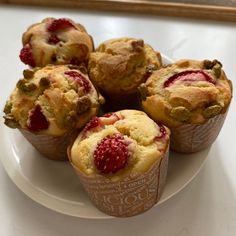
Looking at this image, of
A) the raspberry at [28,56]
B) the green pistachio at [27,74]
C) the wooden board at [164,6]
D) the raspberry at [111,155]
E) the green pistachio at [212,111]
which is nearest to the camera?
the raspberry at [111,155]

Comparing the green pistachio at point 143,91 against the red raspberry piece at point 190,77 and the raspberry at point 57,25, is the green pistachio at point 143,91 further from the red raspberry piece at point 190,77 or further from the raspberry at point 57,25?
the raspberry at point 57,25

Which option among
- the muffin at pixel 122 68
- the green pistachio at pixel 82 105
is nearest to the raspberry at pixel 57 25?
the muffin at pixel 122 68

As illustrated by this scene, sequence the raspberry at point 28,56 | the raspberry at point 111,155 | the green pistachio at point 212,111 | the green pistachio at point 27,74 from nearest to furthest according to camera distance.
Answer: the raspberry at point 111,155 → the green pistachio at point 212,111 → the green pistachio at point 27,74 → the raspberry at point 28,56

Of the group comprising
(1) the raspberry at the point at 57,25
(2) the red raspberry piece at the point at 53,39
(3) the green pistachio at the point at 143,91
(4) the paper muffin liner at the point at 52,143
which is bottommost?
(4) the paper muffin liner at the point at 52,143

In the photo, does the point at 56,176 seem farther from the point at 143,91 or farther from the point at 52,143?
the point at 143,91

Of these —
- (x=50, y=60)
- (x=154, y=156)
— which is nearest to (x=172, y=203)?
(x=154, y=156)

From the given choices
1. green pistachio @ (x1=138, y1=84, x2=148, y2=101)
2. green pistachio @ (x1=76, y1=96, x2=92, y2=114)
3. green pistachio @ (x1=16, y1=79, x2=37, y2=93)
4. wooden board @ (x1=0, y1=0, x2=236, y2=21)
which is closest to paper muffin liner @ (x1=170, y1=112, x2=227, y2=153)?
green pistachio @ (x1=138, y1=84, x2=148, y2=101)

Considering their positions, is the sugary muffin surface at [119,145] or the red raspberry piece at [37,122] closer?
the sugary muffin surface at [119,145]

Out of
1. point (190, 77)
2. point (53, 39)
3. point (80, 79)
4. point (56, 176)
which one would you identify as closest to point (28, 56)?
point (53, 39)

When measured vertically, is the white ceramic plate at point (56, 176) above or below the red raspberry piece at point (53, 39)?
below
